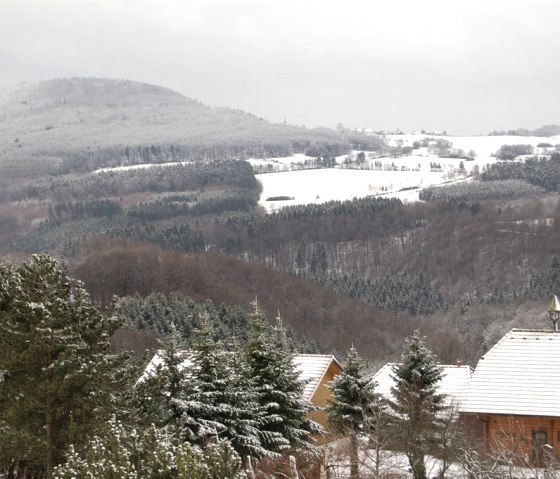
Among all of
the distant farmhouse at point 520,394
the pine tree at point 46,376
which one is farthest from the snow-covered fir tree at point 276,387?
the distant farmhouse at point 520,394

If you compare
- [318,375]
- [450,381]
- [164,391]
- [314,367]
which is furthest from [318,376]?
[164,391]

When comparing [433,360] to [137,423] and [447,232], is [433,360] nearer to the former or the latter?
[137,423]

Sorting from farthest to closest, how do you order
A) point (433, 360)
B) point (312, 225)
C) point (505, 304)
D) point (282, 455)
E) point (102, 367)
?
point (312, 225), point (505, 304), point (433, 360), point (282, 455), point (102, 367)

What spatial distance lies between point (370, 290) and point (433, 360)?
102 m

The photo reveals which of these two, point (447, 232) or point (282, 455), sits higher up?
point (282, 455)

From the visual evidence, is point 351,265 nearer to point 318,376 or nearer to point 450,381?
point 450,381

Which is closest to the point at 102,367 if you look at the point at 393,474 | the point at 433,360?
the point at 393,474

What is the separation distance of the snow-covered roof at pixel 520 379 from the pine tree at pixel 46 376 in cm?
1600

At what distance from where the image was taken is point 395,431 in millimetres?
27172

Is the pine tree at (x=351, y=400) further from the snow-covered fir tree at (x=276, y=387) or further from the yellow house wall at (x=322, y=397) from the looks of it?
the yellow house wall at (x=322, y=397)

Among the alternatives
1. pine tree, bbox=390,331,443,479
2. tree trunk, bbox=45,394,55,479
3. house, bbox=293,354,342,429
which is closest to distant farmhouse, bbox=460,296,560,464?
pine tree, bbox=390,331,443,479

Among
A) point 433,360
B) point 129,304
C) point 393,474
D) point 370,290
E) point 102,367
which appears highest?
point 102,367

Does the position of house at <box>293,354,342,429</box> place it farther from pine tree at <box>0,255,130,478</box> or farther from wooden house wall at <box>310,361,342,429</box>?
pine tree at <box>0,255,130,478</box>

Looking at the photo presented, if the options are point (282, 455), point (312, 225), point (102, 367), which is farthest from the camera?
point (312, 225)
